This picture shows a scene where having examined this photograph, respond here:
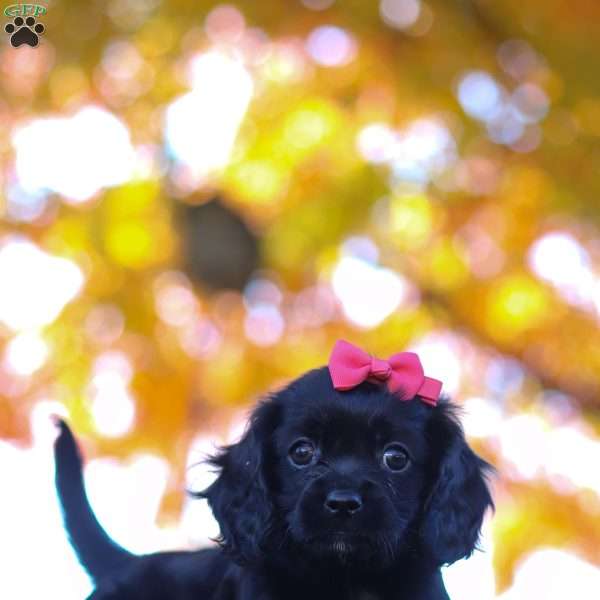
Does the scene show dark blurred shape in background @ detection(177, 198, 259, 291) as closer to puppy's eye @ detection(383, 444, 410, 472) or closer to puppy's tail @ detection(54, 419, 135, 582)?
puppy's tail @ detection(54, 419, 135, 582)

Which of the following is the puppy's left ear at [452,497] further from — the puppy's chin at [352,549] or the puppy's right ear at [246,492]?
the puppy's right ear at [246,492]

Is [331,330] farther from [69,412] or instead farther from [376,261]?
[69,412]

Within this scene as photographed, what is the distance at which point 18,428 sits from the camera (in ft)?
13.9

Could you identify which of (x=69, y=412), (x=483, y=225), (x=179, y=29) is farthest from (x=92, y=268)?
(x=483, y=225)

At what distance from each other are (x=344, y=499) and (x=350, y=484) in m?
0.05

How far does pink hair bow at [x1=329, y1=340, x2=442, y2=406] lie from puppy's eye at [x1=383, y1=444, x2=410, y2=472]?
0.12 metres

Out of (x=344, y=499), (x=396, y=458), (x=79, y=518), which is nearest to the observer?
(x=344, y=499)

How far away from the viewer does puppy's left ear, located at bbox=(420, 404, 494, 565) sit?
2020mm

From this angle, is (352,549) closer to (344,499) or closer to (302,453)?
(344,499)

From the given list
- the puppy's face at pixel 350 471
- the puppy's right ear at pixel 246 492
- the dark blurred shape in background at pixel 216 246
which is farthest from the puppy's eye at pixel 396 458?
the dark blurred shape in background at pixel 216 246

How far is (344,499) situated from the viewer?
1869mm

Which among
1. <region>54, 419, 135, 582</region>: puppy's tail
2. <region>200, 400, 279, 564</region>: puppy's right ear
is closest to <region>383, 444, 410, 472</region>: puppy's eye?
<region>200, 400, 279, 564</region>: puppy's right ear

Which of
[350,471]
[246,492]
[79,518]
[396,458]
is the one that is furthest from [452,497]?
[79,518]

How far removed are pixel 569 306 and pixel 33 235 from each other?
2.24 meters
